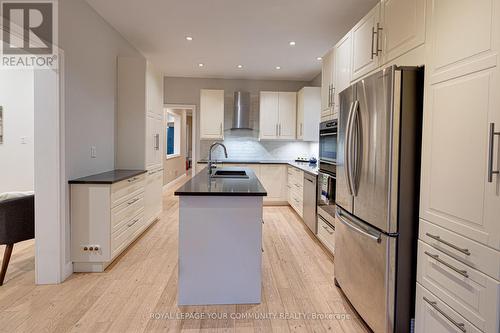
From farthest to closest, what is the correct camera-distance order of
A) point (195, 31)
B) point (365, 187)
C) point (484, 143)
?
point (195, 31) → point (365, 187) → point (484, 143)

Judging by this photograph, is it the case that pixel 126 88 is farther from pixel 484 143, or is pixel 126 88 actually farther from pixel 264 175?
pixel 484 143

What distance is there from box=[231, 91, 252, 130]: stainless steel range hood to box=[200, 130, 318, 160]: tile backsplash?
1.19ft

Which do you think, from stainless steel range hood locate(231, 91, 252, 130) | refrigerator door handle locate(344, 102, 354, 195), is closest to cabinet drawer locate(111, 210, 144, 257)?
refrigerator door handle locate(344, 102, 354, 195)

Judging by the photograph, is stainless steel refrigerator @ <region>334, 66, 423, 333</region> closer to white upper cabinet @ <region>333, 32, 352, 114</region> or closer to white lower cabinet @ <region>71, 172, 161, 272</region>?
white upper cabinet @ <region>333, 32, 352, 114</region>

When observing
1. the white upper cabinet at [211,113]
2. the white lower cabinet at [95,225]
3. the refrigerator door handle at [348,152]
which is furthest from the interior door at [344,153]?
the white upper cabinet at [211,113]

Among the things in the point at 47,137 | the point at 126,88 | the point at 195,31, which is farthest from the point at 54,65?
the point at 195,31

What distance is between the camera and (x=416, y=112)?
174 cm

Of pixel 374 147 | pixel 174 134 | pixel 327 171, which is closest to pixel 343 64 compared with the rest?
pixel 327 171

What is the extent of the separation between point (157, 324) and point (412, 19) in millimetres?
2634

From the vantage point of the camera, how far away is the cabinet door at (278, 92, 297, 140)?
20.2 feet

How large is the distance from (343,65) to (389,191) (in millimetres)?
1686

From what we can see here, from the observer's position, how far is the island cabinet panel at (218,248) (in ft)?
7.35

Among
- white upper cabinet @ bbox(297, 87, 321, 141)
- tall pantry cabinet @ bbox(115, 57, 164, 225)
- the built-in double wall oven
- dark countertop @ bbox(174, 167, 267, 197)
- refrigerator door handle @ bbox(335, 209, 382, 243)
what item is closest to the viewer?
refrigerator door handle @ bbox(335, 209, 382, 243)

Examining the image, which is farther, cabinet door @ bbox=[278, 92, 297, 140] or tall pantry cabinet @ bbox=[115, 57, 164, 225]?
cabinet door @ bbox=[278, 92, 297, 140]
